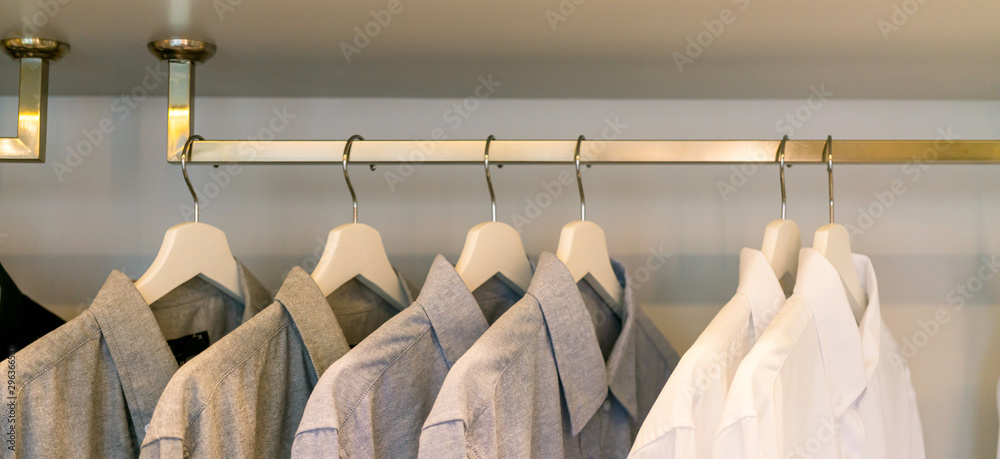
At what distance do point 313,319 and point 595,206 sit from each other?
0.53 meters

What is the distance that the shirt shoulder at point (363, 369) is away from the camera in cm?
57

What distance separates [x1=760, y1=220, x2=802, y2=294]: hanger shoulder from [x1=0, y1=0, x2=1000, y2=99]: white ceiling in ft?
0.64

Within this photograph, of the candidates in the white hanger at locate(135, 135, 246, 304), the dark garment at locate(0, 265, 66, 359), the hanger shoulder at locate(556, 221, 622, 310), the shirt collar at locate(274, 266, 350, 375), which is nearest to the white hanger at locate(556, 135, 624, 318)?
the hanger shoulder at locate(556, 221, 622, 310)

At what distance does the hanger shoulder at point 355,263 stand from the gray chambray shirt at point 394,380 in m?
0.11

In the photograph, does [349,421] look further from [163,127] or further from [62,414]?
[163,127]

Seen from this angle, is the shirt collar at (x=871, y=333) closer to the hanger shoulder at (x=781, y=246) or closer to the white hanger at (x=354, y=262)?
the hanger shoulder at (x=781, y=246)

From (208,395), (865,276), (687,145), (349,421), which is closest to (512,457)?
(349,421)

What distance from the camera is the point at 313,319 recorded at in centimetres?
68

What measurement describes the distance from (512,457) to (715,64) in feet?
1.70

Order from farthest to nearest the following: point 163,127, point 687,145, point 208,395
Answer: point 163,127, point 687,145, point 208,395

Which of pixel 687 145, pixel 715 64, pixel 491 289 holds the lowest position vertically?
pixel 491 289

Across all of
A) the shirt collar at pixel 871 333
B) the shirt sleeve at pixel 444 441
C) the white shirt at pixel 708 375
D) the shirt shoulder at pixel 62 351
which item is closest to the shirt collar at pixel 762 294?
the white shirt at pixel 708 375

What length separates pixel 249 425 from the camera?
2.00 ft

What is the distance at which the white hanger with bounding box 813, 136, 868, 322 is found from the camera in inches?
30.0
